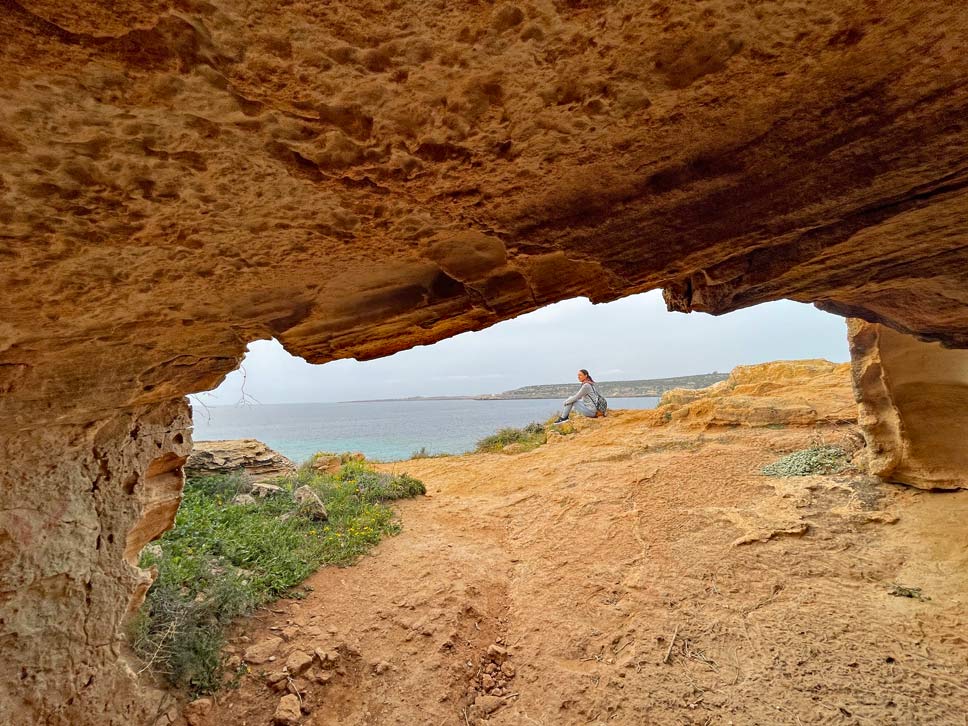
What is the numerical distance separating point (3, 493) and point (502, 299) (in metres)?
3.18

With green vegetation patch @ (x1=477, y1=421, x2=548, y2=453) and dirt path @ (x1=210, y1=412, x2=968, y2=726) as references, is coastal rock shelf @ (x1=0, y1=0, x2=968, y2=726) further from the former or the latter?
green vegetation patch @ (x1=477, y1=421, x2=548, y2=453)

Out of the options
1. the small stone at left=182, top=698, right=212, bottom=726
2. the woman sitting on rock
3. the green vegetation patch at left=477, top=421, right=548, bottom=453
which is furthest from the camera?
the woman sitting on rock

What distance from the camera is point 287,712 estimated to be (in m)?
3.77

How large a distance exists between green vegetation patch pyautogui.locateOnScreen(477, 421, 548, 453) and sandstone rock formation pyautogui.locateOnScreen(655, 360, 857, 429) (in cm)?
379

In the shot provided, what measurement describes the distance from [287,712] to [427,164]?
4.36 meters

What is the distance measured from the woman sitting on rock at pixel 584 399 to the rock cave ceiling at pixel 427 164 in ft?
46.8

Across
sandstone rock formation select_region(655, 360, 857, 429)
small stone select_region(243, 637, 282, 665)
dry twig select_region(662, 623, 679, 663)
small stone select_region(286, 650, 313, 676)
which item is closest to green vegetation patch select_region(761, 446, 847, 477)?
sandstone rock formation select_region(655, 360, 857, 429)

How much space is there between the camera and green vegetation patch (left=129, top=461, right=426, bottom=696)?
408cm

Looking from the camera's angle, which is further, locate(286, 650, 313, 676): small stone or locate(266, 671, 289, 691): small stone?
locate(286, 650, 313, 676): small stone

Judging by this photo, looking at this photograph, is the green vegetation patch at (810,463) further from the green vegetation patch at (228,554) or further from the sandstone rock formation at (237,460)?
the sandstone rock formation at (237,460)

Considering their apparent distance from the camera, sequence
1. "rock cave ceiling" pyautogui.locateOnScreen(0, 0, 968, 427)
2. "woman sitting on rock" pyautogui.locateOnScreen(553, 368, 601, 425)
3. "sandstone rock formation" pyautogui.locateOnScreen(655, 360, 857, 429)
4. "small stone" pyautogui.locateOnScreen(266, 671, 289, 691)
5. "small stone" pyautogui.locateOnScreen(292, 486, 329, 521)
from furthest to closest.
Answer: "woman sitting on rock" pyautogui.locateOnScreen(553, 368, 601, 425) → "sandstone rock formation" pyautogui.locateOnScreen(655, 360, 857, 429) → "small stone" pyautogui.locateOnScreen(292, 486, 329, 521) → "small stone" pyautogui.locateOnScreen(266, 671, 289, 691) → "rock cave ceiling" pyautogui.locateOnScreen(0, 0, 968, 427)

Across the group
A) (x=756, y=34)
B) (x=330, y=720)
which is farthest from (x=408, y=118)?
(x=330, y=720)

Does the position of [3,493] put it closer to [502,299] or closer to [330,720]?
[330,720]

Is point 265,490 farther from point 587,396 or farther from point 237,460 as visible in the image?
point 587,396
